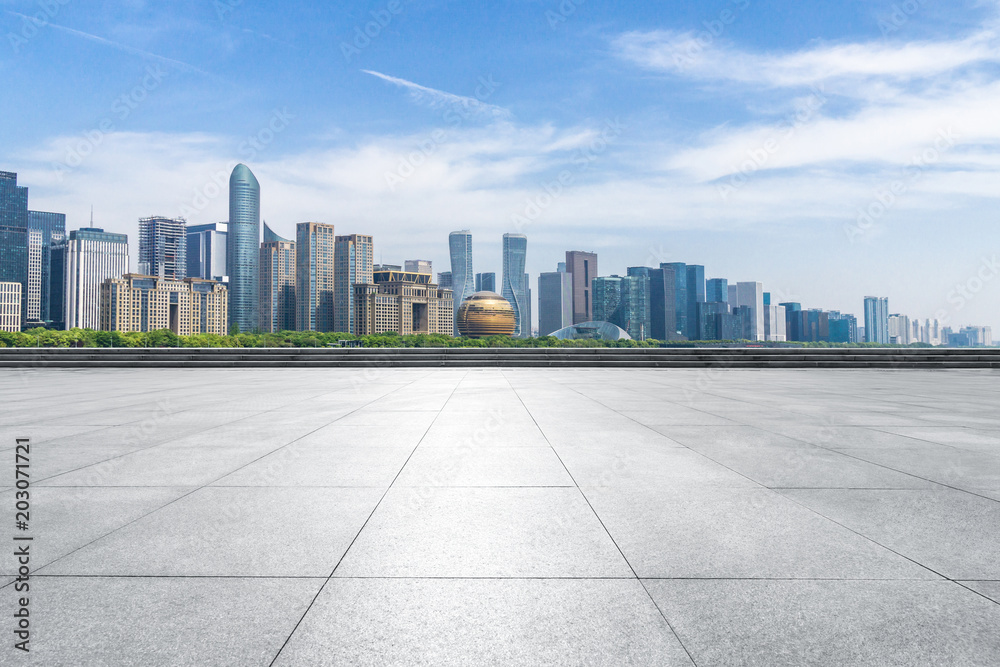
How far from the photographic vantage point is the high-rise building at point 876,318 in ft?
612

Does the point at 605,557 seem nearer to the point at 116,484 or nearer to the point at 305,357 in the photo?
the point at 116,484

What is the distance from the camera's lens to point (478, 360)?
2942cm

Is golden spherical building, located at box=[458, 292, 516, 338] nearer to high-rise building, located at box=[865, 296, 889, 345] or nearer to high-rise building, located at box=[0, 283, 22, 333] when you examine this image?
high-rise building, located at box=[865, 296, 889, 345]

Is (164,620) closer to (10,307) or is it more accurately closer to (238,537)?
(238,537)

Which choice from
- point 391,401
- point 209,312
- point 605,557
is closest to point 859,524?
point 605,557

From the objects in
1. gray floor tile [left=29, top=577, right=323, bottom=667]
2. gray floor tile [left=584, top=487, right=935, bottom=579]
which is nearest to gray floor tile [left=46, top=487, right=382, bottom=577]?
gray floor tile [left=29, top=577, right=323, bottom=667]

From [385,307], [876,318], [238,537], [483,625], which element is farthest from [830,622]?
[876,318]

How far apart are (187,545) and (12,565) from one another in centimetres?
109

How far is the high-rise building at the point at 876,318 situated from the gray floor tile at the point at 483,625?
21670 cm

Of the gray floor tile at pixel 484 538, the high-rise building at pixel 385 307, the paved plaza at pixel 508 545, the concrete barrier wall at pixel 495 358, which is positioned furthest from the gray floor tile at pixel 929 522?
the high-rise building at pixel 385 307

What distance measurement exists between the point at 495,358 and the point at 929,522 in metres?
25.0

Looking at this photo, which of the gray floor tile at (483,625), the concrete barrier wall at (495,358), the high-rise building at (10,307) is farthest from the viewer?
the high-rise building at (10,307)

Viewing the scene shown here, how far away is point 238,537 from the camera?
14.7 feet

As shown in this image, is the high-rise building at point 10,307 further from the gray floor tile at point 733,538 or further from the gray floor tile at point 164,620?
the gray floor tile at point 733,538
